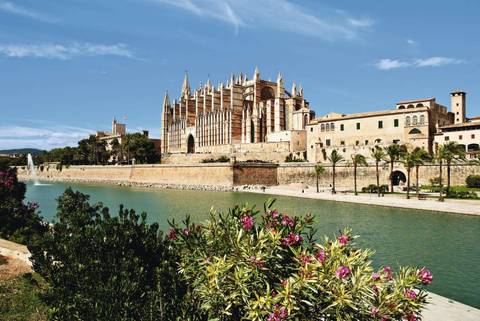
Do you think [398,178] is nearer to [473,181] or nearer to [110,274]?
[473,181]

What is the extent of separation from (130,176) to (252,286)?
77.4 metres

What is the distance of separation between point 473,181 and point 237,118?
51.3 meters

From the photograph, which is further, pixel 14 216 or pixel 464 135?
pixel 464 135

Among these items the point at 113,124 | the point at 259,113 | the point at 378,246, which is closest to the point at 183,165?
the point at 259,113

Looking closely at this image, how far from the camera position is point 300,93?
83625 millimetres

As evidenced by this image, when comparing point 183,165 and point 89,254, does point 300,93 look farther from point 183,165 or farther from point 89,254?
→ point 89,254

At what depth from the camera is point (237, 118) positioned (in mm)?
84562

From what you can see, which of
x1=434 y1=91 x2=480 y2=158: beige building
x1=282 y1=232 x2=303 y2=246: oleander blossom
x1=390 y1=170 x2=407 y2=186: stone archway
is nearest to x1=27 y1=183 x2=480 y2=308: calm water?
x1=282 y1=232 x2=303 y2=246: oleander blossom

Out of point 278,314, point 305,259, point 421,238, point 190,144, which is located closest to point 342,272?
point 305,259

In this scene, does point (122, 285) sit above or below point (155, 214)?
above

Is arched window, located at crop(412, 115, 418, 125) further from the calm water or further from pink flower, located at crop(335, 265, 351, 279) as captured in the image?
pink flower, located at crop(335, 265, 351, 279)

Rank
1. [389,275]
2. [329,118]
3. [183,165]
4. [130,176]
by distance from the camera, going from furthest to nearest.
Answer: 1. [130,176]
2. [183,165]
3. [329,118]
4. [389,275]

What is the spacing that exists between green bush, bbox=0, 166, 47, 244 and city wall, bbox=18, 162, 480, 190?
40.3 metres

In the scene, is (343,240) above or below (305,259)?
above
